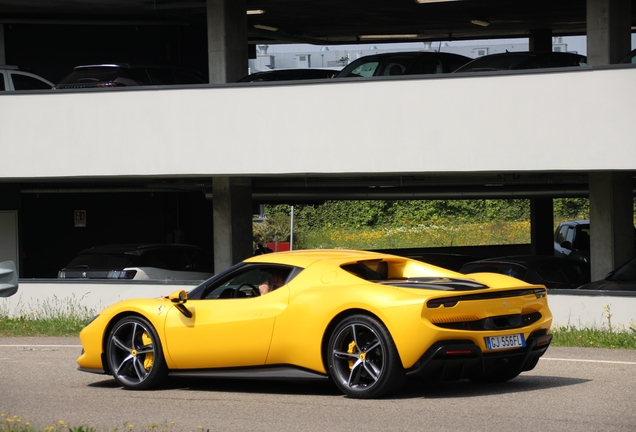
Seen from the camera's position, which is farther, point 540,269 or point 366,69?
point 366,69

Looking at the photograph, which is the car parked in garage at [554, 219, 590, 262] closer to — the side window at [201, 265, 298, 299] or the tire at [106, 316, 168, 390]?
the side window at [201, 265, 298, 299]

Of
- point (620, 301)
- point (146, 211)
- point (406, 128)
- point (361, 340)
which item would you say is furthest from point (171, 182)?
point (361, 340)

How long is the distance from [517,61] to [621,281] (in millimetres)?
5097

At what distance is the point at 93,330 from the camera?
32.9 feet

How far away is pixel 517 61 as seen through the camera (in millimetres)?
19516

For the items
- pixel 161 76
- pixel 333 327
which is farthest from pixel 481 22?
pixel 333 327

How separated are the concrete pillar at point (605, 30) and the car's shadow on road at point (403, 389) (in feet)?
34.6

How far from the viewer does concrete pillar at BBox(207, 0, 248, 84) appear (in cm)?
2152

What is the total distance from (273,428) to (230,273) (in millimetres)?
2416

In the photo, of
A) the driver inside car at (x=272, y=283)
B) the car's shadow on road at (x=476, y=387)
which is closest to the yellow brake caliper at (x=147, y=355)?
the driver inside car at (x=272, y=283)

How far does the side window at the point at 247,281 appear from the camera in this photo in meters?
9.37

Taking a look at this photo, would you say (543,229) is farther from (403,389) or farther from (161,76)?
(403,389)

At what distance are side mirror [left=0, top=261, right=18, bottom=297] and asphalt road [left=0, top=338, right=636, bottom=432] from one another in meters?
1.98

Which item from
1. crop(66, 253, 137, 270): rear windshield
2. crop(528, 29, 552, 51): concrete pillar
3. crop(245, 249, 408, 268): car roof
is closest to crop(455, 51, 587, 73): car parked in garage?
crop(66, 253, 137, 270): rear windshield
